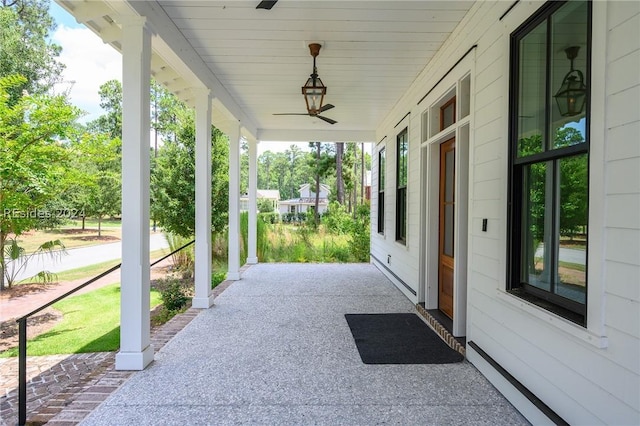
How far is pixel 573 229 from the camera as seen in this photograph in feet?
6.31

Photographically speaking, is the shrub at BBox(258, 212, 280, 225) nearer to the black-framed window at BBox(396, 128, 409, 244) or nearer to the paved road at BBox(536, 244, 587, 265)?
the black-framed window at BBox(396, 128, 409, 244)

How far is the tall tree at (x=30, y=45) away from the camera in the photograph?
39.9ft

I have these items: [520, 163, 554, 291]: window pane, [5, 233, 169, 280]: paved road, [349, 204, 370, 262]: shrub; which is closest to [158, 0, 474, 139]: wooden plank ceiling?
[520, 163, 554, 291]: window pane

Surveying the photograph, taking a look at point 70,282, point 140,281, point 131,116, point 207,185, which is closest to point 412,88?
point 207,185

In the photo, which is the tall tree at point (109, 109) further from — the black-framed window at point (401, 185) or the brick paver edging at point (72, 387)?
the brick paver edging at point (72, 387)

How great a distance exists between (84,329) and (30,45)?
12843 mm

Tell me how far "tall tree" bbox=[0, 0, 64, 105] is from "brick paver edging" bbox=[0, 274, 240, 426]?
1119cm

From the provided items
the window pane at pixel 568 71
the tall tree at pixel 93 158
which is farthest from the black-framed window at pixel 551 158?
the tall tree at pixel 93 158

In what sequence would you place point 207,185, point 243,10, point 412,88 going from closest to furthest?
point 243,10, point 207,185, point 412,88

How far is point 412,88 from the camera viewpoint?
5152 millimetres

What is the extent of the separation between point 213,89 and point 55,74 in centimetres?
1380

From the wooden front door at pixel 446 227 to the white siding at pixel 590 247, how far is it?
0.93 m

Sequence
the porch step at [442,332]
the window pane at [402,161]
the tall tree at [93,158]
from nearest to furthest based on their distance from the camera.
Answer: the porch step at [442,332], the window pane at [402,161], the tall tree at [93,158]

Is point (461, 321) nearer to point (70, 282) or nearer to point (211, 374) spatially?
point (211, 374)
